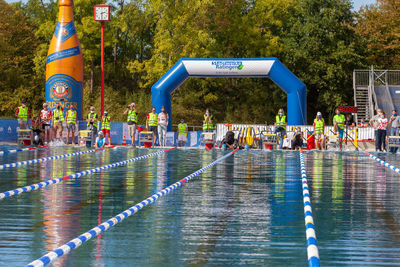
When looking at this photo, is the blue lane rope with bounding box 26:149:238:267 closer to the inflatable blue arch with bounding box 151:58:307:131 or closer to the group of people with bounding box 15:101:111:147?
the group of people with bounding box 15:101:111:147

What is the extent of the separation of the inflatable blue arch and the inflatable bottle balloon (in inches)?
169

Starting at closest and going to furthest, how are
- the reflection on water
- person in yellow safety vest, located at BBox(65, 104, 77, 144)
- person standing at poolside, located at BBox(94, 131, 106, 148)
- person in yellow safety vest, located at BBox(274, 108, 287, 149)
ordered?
the reflection on water < person standing at poolside, located at BBox(94, 131, 106, 148) < person in yellow safety vest, located at BBox(274, 108, 287, 149) < person in yellow safety vest, located at BBox(65, 104, 77, 144)

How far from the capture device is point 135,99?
4866 centimetres

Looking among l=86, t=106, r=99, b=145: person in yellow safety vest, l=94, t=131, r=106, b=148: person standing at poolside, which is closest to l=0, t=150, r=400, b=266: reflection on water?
l=94, t=131, r=106, b=148: person standing at poolside

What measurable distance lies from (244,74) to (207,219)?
79.7 feet

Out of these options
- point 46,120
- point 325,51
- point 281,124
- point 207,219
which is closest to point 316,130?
point 281,124

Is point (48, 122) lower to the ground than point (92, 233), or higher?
higher

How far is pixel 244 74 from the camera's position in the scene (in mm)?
33000

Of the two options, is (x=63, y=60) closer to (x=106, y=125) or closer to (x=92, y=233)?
(x=106, y=125)

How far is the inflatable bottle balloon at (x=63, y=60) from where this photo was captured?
3381 centimetres

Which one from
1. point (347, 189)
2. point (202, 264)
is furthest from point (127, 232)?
point (347, 189)

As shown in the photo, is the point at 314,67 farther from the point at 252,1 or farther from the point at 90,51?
the point at 90,51

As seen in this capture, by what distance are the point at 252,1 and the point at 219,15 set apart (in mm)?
4337

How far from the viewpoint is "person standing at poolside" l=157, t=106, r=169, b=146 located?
92.4 ft
